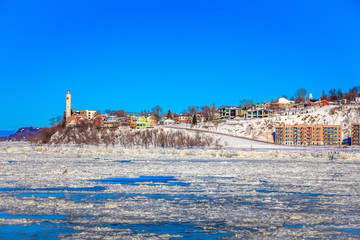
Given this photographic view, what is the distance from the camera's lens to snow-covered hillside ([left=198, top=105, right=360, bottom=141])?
5881 inches

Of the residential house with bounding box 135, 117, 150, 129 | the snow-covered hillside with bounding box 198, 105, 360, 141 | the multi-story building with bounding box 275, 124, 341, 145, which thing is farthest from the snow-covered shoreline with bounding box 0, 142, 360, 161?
the residential house with bounding box 135, 117, 150, 129

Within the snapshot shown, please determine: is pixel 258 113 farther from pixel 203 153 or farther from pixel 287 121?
pixel 203 153

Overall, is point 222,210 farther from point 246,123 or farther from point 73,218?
point 246,123

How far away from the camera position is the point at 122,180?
94.3 ft

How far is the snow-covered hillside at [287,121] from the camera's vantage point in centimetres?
14938

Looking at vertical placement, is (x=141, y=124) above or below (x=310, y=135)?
above

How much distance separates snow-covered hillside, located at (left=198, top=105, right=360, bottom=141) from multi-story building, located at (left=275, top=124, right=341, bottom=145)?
42.7 feet

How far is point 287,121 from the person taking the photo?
15838 centimetres

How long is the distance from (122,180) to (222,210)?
1301 centimetres

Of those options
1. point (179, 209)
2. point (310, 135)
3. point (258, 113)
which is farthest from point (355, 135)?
point (179, 209)

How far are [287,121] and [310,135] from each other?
2957 centimetres

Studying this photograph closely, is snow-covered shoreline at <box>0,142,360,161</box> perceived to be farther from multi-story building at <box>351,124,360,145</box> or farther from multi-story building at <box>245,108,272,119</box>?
multi-story building at <box>245,108,272,119</box>

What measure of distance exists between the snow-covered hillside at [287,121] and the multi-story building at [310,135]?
1300cm

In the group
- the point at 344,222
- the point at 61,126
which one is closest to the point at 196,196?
the point at 344,222
